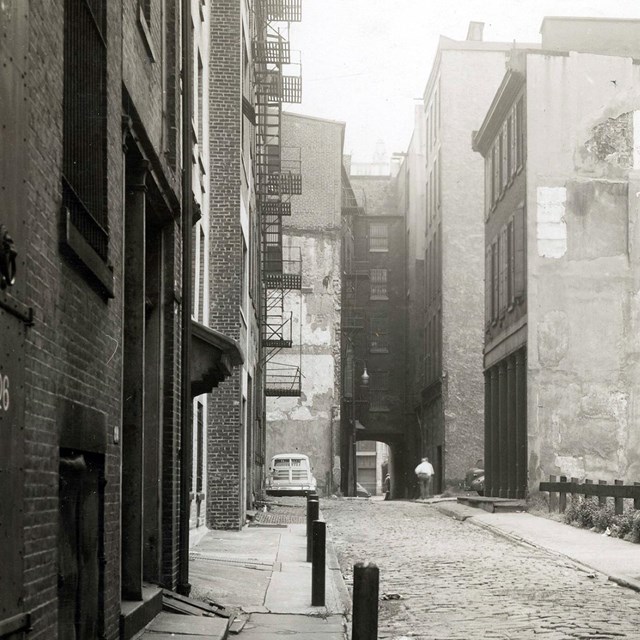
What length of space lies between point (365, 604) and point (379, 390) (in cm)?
5301

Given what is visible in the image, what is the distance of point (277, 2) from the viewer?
31172mm

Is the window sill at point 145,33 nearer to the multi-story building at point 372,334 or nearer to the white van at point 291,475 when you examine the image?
the white van at point 291,475

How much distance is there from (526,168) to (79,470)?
1001 inches

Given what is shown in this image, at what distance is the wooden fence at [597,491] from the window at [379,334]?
31212 mm

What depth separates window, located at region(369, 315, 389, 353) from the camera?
60281 millimetres

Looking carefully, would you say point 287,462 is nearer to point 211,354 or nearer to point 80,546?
point 211,354

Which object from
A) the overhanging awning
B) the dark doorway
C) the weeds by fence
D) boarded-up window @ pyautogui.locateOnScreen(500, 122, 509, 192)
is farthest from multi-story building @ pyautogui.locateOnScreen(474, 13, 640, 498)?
the dark doorway

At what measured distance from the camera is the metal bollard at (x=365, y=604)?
6.39 m

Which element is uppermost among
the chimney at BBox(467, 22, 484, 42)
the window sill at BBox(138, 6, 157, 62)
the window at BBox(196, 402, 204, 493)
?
the chimney at BBox(467, 22, 484, 42)

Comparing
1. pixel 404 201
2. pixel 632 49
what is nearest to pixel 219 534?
pixel 632 49

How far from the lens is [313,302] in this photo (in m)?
50.2

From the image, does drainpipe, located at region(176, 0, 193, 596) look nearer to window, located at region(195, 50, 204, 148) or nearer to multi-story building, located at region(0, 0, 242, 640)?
multi-story building, located at region(0, 0, 242, 640)

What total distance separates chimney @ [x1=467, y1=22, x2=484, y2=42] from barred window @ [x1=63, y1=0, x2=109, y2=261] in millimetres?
49648

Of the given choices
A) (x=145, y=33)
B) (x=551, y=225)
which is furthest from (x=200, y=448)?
(x=551, y=225)
